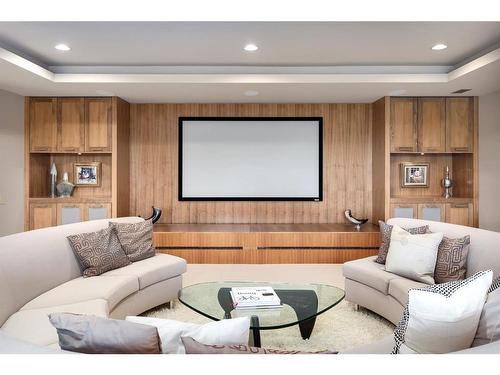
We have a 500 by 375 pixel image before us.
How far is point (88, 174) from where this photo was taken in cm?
550

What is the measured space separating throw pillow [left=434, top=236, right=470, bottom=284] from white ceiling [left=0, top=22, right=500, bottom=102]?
6.07ft

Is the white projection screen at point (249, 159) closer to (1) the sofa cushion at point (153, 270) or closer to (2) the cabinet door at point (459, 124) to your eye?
(2) the cabinet door at point (459, 124)

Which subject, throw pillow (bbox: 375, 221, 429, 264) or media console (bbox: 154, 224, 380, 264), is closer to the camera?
throw pillow (bbox: 375, 221, 429, 264)

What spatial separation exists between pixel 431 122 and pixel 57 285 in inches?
193

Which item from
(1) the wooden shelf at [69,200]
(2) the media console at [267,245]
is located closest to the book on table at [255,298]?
(2) the media console at [267,245]

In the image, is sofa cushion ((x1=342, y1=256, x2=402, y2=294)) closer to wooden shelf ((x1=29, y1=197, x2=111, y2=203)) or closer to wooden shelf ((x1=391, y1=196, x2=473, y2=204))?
wooden shelf ((x1=391, y1=196, x2=473, y2=204))

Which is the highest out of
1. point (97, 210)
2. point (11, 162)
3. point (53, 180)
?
point (11, 162)

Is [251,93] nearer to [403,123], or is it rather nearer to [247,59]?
[247,59]

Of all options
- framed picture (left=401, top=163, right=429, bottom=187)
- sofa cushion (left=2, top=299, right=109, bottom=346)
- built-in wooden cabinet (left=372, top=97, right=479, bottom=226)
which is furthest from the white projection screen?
sofa cushion (left=2, top=299, right=109, bottom=346)

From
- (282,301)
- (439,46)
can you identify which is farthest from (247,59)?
(282,301)

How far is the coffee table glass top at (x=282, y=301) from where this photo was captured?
2.31 m

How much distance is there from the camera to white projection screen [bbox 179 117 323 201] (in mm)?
5691

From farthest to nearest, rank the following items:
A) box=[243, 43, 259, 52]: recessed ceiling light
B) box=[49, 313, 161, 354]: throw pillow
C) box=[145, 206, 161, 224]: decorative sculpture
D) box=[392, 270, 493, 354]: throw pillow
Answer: box=[145, 206, 161, 224]: decorative sculpture < box=[243, 43, 259, 52]: recessed ceiling light < box=[392, 270, 493, 354]: throw pillow < box=[49, 313, 161, 354]: throw pillow
